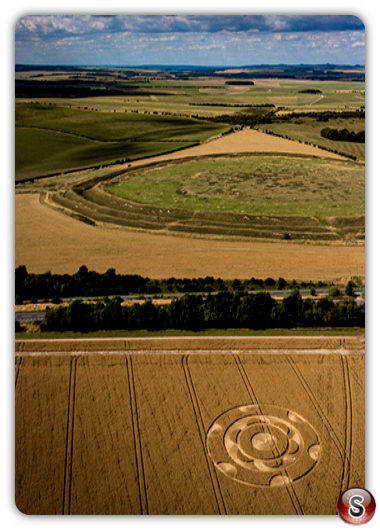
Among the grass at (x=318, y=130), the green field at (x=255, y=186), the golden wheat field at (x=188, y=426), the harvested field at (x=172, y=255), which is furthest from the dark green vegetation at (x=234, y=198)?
the golden wheat field at (x=188, y=426)

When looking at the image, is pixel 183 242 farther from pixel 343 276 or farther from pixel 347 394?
pixel 347 394

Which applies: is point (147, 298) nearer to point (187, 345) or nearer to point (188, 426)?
point (187, 345)

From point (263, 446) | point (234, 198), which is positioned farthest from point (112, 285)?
point (234, 198)

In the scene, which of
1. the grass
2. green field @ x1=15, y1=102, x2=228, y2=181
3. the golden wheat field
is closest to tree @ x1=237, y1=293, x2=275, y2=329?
the golden wheat field

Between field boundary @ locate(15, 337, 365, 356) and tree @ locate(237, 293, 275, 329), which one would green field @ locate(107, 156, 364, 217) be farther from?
field boundary @ locate(15, 337, 365, 356)

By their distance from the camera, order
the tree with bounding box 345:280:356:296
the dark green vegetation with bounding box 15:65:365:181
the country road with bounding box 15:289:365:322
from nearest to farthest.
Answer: the country road with bounding box 15:289:365:322 < the tree with bounding box 345:280:356:296 < the dark green vegetation with bounding box 15:65:365:181

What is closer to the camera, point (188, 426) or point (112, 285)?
point (188, 426)
